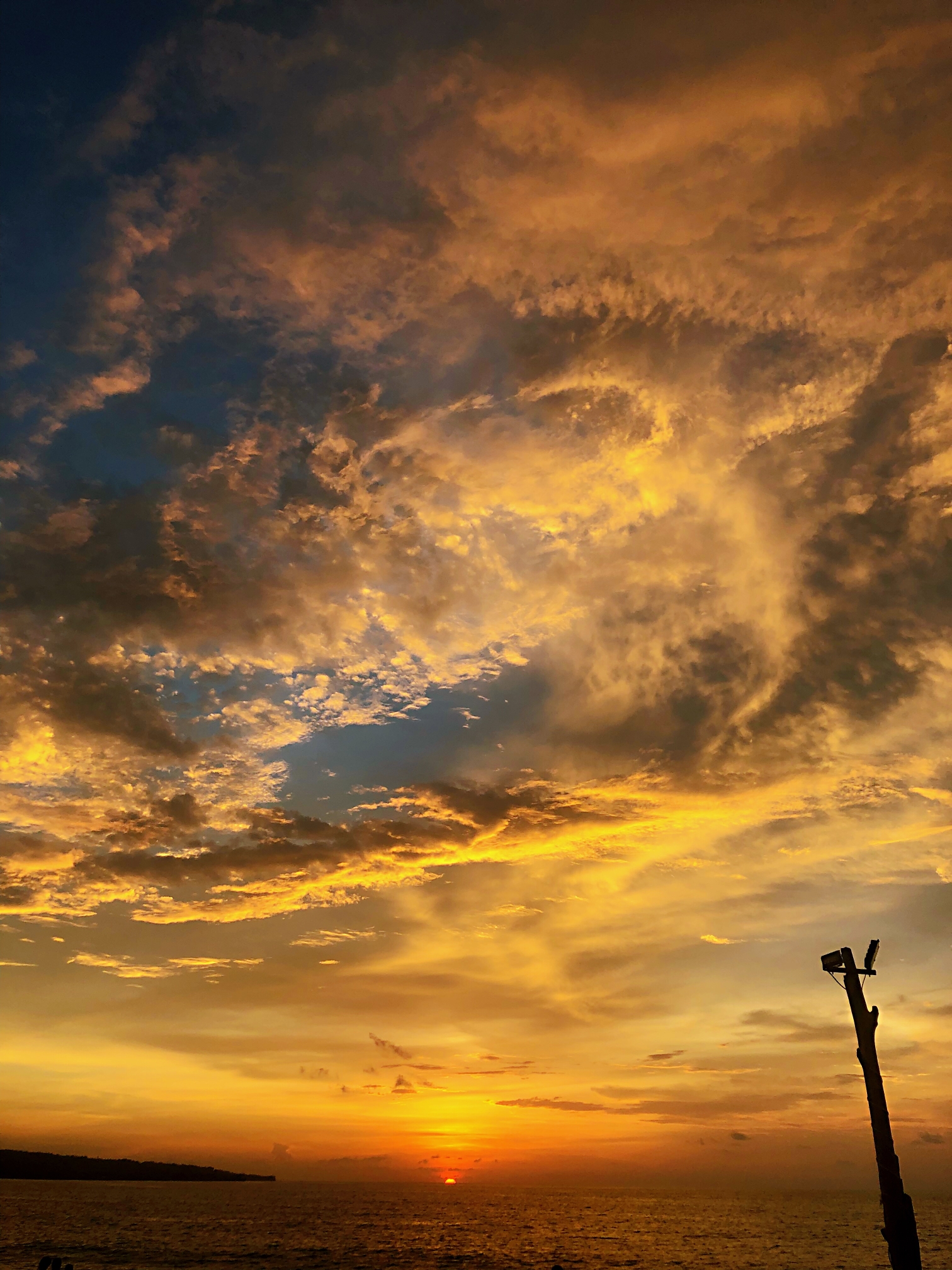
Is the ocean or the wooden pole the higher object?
the wooden pole

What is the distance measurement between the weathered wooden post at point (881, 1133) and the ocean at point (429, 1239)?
Answer: 238ft

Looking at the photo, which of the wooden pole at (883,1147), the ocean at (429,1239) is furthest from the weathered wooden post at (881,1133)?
the ocean at (429,1239)

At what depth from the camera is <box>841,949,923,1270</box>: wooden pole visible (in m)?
16.3

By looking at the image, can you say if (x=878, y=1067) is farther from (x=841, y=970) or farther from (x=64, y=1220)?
(x=64, y=1220)

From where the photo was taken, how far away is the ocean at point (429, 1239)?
7681 cm

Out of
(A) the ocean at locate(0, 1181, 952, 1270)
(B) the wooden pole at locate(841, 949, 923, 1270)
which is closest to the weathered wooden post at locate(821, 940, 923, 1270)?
(B) the wooden pole at locate(841, 949, 923, 1270)

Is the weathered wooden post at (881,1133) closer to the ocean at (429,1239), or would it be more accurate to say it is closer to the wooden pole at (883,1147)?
the wooden pole at (883,1147)

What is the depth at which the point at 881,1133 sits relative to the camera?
1686 cm

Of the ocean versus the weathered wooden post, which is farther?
the ocean

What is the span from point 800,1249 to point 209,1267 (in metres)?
68.1

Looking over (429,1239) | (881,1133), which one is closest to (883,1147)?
(881,1133)

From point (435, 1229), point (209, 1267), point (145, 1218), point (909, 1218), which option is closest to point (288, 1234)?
point (435, 1229)

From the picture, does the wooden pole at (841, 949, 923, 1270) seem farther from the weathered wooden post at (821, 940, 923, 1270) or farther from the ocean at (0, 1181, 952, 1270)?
the ocean at (0, 1181, 952, 1270)

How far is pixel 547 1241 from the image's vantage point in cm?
10350
